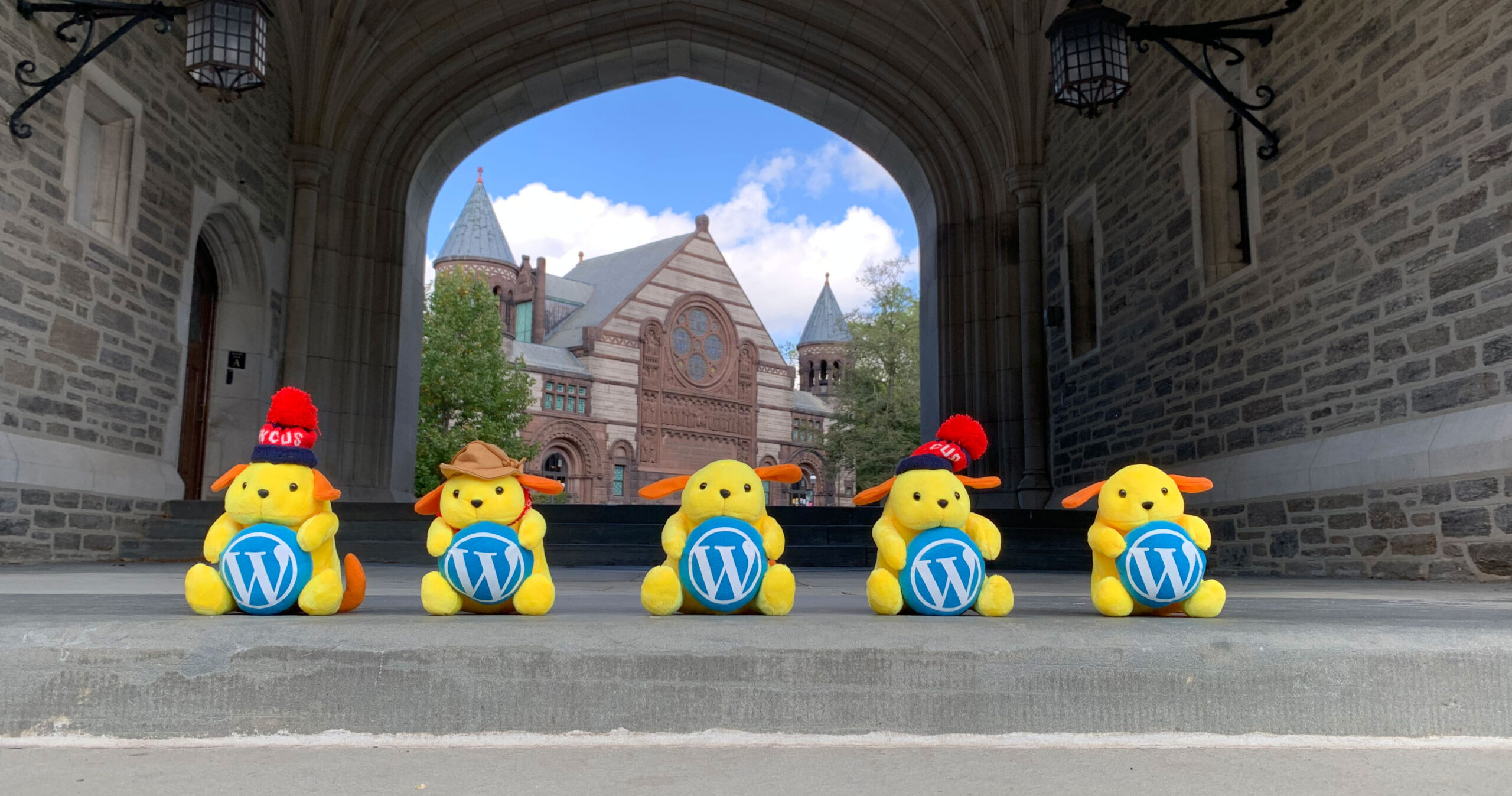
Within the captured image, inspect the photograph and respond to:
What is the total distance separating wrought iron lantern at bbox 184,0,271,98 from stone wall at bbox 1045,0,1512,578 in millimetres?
6358

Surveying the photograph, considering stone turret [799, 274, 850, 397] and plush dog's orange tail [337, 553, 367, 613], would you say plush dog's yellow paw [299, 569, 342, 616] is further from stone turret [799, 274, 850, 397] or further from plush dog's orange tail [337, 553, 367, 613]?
stone turret [799, 274, 850, 397]

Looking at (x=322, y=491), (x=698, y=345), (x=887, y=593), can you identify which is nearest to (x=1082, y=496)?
(x=887, y=593)

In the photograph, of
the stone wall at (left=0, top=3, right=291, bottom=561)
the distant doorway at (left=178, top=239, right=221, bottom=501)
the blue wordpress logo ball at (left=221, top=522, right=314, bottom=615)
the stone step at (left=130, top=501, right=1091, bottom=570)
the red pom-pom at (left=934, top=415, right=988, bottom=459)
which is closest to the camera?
the blue wordpress logo ball at (left=221, top=522, right=314, bottom=615)

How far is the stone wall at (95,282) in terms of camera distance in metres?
6.16

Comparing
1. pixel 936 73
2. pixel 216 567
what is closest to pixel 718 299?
pixel 936 73

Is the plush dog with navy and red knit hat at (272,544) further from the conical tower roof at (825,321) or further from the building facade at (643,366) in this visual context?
the conical tower roof at (825,321)

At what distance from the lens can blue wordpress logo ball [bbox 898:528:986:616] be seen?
248 cm

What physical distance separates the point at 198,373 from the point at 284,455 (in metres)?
8.16

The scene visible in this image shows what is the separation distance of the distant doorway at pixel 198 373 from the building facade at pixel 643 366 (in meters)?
27.0

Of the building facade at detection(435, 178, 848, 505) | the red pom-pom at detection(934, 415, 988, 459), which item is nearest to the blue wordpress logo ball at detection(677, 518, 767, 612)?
the red pom-pom at detection(934, 415, 988, 459)

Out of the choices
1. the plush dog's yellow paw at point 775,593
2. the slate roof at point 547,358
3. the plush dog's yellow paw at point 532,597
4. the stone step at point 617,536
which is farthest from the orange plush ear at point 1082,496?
the slate roof at point 547,358

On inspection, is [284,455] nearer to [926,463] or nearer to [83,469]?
[926,463]

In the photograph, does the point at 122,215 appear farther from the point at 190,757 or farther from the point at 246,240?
the point at 190,757

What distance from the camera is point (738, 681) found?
1914mm
